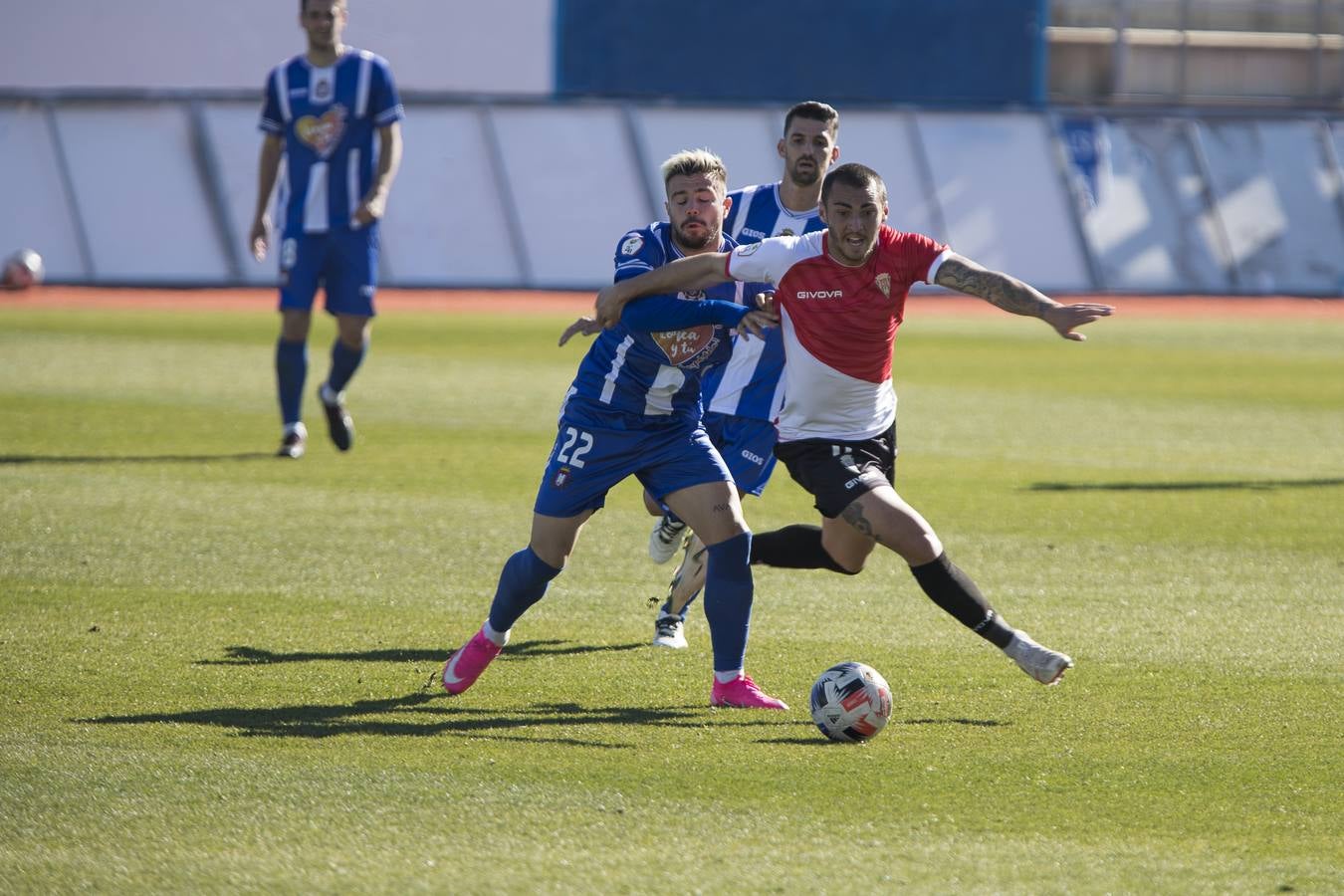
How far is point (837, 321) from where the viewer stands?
6211 mm

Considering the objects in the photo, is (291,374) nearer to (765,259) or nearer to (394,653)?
(394,653)

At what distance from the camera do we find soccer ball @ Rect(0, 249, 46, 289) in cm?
2392

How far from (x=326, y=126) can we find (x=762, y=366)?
17.3 ft

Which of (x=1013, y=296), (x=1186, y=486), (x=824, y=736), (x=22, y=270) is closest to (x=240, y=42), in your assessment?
(x=22, y=270)

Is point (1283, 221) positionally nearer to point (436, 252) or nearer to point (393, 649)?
point (436, 252)

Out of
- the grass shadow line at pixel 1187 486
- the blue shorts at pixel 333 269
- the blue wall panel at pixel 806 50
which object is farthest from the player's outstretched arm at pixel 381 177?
the blue wall panel at pixel 806 50

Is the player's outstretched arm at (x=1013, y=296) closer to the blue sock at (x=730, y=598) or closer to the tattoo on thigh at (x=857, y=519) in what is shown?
the tattoo on thigh at (x=857, y=519)

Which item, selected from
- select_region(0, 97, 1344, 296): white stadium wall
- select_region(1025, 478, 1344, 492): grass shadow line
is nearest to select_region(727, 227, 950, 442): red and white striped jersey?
select_region(1025, 478, 1344, 492): grass shadow line

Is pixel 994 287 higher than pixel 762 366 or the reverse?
higher

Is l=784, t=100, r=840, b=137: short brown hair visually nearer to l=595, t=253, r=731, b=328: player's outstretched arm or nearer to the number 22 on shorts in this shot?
l=595, t=253, r=731, b=328: player's outstretched arm

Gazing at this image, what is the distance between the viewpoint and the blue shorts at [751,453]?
7.21 m

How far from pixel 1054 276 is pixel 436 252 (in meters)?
9.33

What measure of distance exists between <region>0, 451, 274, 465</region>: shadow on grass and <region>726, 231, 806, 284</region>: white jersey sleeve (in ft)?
19.8

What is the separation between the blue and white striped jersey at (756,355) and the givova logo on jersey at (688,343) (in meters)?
1.20
